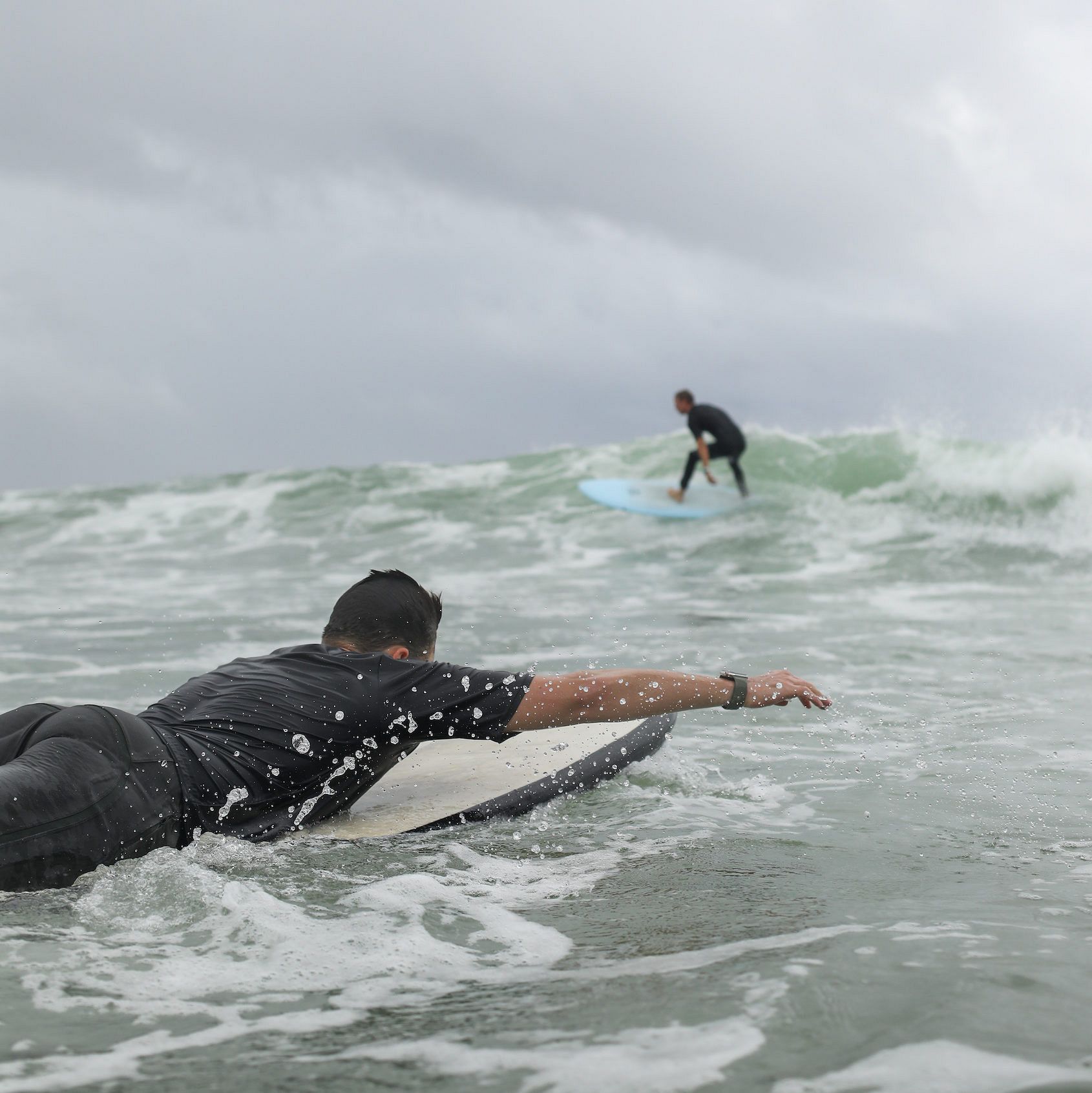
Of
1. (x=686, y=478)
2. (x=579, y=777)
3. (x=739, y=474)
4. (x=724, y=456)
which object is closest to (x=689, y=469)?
(x=686, y=478)

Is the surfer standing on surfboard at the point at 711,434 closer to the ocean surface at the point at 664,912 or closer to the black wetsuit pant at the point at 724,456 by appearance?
the black wetsuit pant at the point at 724,456

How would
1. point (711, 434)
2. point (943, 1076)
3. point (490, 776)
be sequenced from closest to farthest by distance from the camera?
1. point (943, 1076)
2. point (490, 776)
3. point (711, 434)

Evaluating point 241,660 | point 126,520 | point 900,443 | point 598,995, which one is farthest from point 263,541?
point 598,995

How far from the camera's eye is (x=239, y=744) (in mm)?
3496

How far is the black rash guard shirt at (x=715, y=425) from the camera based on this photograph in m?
16.6

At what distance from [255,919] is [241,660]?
107cm

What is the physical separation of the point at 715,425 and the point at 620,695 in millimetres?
13593

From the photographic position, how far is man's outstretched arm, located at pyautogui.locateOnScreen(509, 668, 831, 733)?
3.49 meters

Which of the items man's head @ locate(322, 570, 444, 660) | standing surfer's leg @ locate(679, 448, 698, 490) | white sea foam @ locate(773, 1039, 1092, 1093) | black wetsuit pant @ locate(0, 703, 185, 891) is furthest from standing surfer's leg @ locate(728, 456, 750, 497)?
white sea foam @ locate(773, 1039, 1092, 1093)

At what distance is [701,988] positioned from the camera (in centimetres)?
247

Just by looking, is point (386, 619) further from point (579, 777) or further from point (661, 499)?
point (661, 499)

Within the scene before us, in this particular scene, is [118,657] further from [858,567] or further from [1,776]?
[858,567]

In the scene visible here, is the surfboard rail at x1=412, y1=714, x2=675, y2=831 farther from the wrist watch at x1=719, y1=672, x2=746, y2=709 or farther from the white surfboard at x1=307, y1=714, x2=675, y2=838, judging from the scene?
the wrist watch at x1=719, y1=672, x2=746, y2=709

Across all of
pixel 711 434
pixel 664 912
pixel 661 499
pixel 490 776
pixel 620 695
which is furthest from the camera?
pixel 711 434
